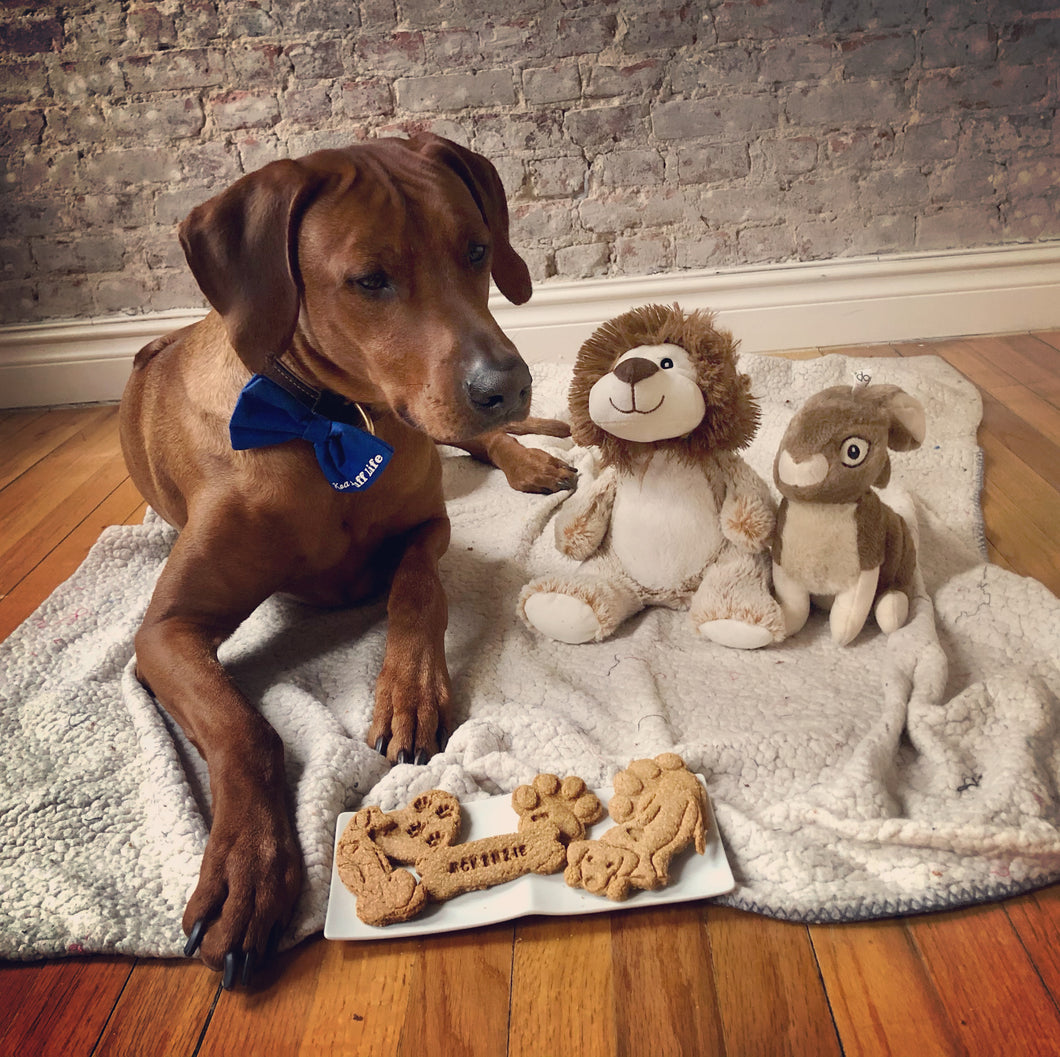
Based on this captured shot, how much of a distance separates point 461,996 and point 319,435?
82 centimetres

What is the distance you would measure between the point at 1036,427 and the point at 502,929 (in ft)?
6.37

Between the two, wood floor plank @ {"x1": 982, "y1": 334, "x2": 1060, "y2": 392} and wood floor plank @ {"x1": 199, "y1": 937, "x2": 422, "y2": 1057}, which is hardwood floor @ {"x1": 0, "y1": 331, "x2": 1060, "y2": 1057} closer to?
wood floor plank @ {"x1": 199, "y1": 937, "x2": 422, "y2": 1057}

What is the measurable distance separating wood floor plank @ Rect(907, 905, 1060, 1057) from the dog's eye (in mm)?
1035

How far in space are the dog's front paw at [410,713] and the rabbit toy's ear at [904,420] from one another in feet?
2.58

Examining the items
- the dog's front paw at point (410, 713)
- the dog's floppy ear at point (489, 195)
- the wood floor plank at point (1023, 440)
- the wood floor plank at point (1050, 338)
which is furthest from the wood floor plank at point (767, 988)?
the wood floor plank at point (1050, 338)

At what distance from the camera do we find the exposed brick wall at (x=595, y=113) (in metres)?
2.62

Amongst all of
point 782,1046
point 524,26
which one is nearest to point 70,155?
point 524,26

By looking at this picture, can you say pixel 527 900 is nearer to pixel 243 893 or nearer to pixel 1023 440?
pixel 243 893

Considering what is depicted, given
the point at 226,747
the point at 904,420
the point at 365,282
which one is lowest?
the point at 226,747

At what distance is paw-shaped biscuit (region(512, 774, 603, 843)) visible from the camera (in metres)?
1.07

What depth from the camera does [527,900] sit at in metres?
1.00

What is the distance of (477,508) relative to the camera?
2.09 m

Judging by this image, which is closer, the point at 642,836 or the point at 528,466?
the point at 642,836

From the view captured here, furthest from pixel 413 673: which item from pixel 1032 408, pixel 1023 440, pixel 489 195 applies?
pixel 1032 408
